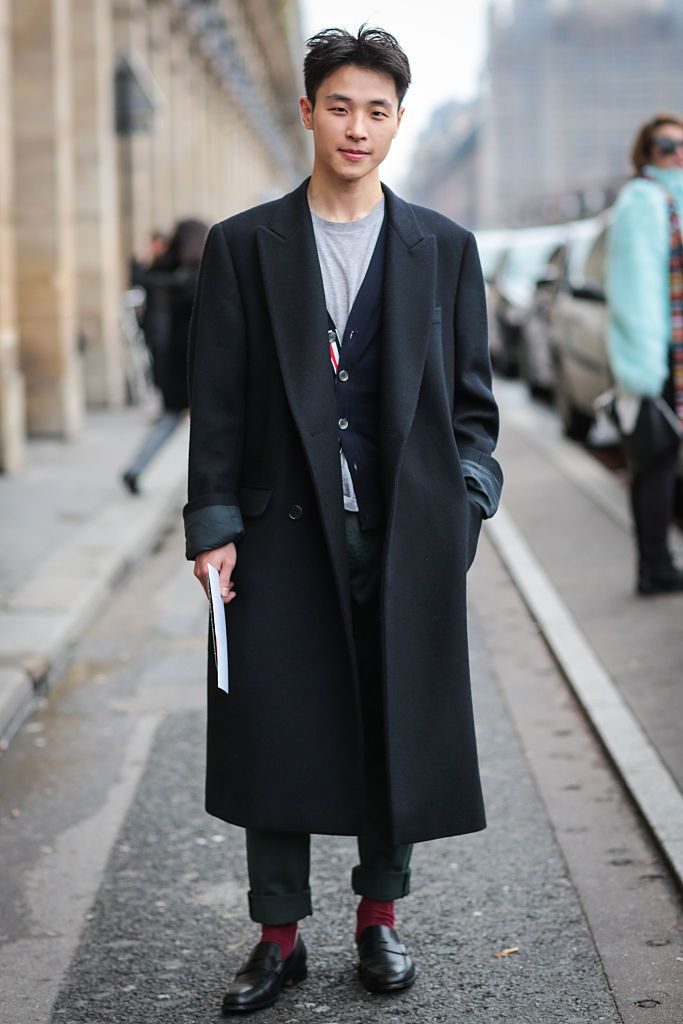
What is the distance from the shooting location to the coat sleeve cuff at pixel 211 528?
10.6 feet

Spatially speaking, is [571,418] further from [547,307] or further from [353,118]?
[353,118]

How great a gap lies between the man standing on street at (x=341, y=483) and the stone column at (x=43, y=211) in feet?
36.7

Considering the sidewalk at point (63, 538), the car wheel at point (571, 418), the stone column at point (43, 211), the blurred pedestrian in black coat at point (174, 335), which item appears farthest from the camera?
the stone column at point (43, 211)

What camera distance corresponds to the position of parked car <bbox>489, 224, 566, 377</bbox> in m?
21.2

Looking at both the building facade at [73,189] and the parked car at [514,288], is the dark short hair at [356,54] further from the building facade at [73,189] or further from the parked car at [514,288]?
→ the parked car at [514,288]

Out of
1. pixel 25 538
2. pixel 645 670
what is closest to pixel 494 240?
pixel 25 538

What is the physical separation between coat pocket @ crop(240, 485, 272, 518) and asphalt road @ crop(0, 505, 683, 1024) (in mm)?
1024

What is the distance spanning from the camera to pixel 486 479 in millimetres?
3352

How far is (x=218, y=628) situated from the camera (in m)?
3.26

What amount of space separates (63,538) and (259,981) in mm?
5823

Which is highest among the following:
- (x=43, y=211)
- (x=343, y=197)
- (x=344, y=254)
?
(x=343, y=197)

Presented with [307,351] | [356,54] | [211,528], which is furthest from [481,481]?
[356,54]

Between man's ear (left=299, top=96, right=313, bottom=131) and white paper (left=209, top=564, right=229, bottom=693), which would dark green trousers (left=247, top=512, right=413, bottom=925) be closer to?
white paper (left=209, top=564, right=229, bottom=693)

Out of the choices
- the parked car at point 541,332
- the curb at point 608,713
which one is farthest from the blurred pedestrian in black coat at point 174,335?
the parked car at point 541,332
